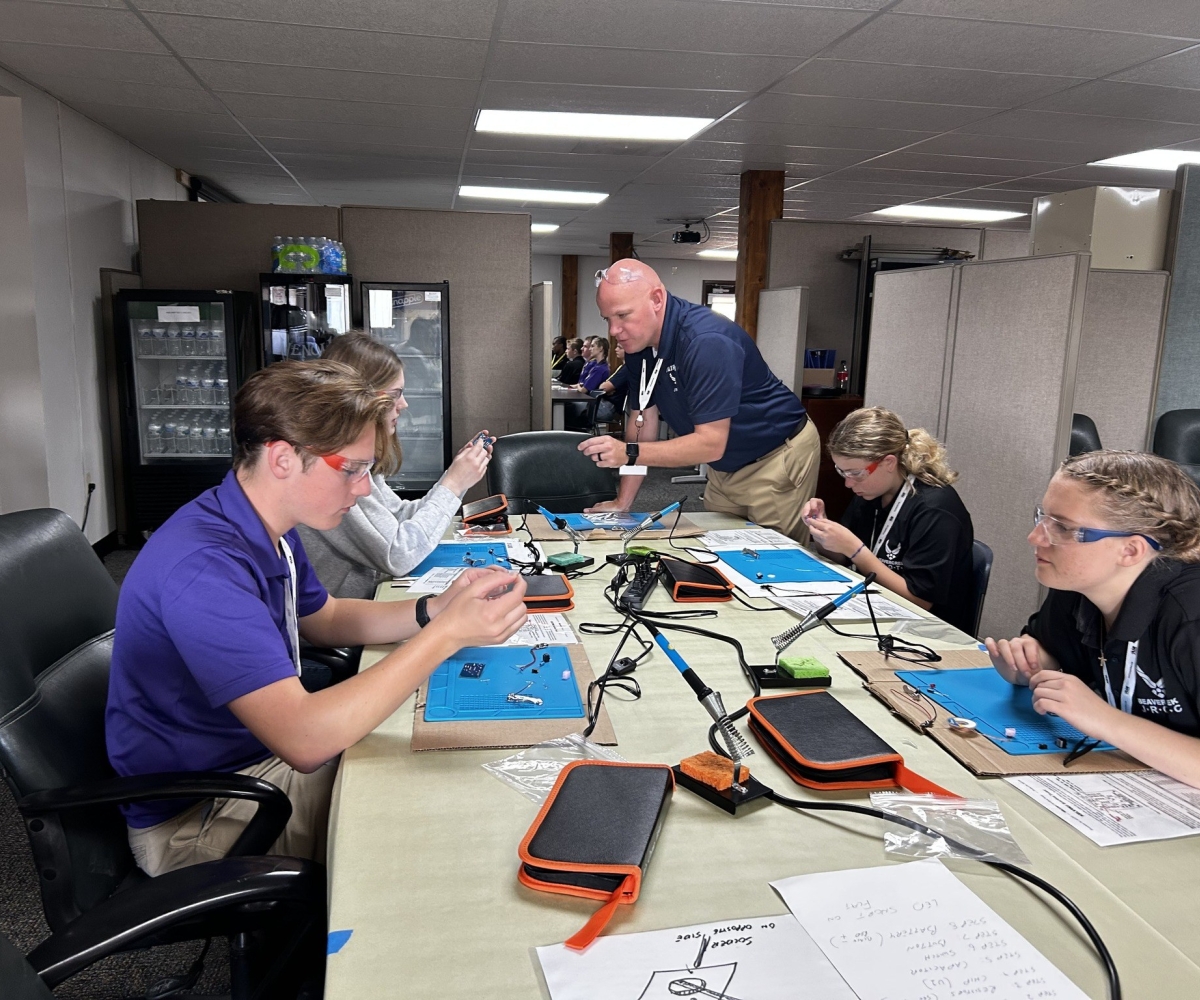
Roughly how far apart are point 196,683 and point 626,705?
2.21 feet

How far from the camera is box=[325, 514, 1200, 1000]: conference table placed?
0.82 metres

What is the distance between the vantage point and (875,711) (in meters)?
1.40

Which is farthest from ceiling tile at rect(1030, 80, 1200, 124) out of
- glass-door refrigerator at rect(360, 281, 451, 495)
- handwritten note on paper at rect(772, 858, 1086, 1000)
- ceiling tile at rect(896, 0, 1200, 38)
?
handwritten note on paper at rect(772, 858, 1086, 1000)

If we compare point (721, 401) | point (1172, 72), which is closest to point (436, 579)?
point (721, 401)

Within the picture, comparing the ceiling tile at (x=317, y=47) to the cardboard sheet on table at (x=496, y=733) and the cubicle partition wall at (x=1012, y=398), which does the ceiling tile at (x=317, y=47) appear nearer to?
the cubicle partition wall at (x=1012, y=398)

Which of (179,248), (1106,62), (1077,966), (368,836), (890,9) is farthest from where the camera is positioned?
(179,248)

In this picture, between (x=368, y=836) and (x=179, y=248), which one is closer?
(x=368, y=836)

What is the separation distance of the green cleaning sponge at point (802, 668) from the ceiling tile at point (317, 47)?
3.16 metres

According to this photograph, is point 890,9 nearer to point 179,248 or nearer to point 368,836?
point 368,836

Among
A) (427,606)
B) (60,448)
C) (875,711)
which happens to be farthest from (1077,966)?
(60,448)

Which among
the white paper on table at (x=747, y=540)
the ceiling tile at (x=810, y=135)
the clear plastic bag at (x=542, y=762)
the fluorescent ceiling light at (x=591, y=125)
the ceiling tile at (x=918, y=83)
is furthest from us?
the ceiling tile at (x=810, y=135)

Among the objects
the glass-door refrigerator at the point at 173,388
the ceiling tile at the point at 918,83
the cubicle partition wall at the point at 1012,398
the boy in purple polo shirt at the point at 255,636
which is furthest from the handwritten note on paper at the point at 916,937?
the glass-door refrigerator at the point at 173,388

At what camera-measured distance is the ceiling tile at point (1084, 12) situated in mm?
3066

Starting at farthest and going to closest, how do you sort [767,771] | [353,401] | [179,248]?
[179,248] → [353,401] → [767,771]
